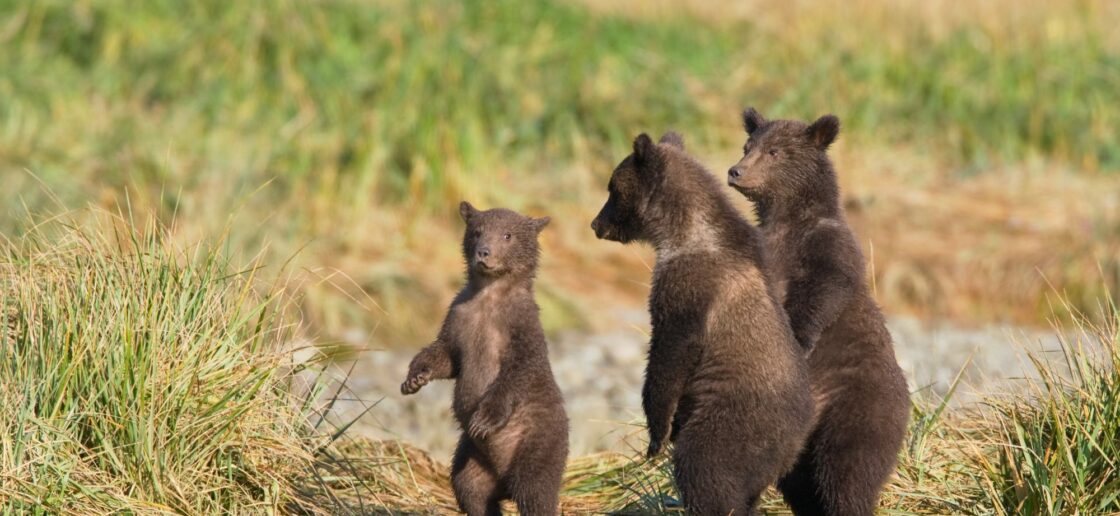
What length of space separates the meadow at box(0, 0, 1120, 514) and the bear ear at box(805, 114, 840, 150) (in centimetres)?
127

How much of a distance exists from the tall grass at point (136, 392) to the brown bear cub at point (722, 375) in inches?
58.4

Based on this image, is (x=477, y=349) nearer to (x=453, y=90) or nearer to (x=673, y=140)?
(x=673, y=140)

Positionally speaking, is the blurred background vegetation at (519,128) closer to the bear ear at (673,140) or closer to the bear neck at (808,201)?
the bear ear at (673,140)

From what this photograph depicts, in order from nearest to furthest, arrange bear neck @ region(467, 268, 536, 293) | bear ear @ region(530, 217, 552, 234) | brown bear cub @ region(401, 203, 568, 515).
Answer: brown bear cub @ region(401, 203, 568, 515) < bear neck @ region(467, 268, 536, 293) < bear ear @ region(530, 217, 552, 234)

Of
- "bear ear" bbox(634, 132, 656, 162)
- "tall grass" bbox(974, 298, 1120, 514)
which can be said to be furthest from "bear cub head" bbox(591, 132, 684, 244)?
"tall grass" bbox(974, 298, 1120, 514)

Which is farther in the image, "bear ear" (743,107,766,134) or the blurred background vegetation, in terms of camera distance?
the blurred background vegetation

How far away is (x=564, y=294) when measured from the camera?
12.7 metres

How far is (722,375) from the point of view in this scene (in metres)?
5.18

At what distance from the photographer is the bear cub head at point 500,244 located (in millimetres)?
5824

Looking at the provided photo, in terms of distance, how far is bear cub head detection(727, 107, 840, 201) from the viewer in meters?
5.80

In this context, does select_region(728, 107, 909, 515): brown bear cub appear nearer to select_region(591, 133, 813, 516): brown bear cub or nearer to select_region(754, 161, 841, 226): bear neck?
select_region(754, 161, 841, 226): bear neck

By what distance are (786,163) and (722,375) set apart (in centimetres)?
104

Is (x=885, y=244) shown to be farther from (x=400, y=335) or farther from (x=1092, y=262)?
(x=400, y=335)

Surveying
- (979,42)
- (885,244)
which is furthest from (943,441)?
(979,42)
